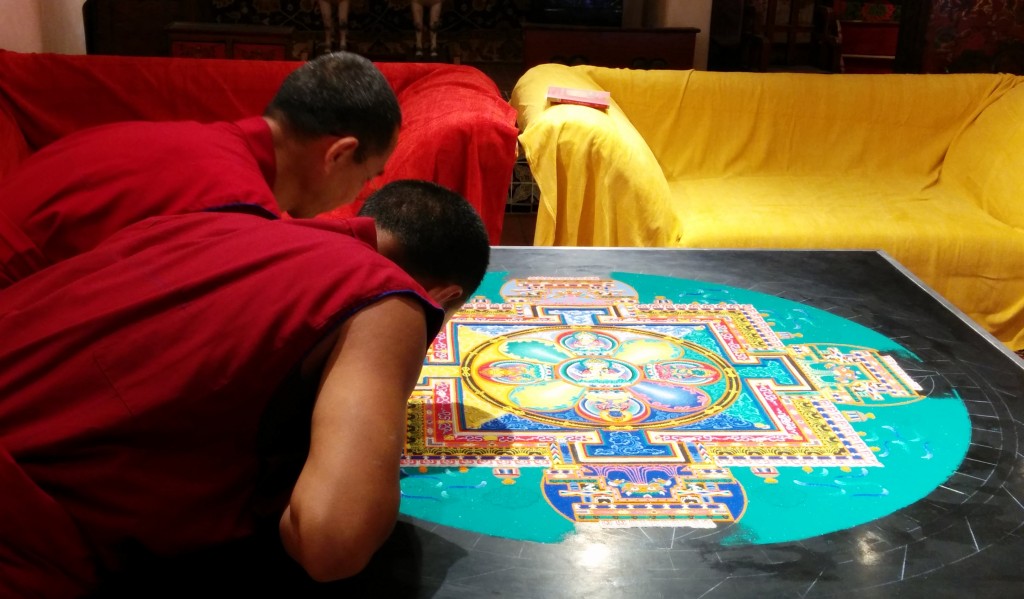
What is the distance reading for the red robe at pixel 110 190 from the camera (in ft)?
5.84

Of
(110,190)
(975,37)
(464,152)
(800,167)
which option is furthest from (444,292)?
(975,37)

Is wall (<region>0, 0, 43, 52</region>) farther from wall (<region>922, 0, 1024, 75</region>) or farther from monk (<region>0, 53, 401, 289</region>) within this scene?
wall (<region>922, 0, 1024, 75</region>)

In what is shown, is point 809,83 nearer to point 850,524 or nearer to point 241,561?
point 850,524

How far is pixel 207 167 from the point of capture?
1832 mm

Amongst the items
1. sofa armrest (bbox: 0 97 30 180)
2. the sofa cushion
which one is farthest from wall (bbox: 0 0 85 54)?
the sofa cushion

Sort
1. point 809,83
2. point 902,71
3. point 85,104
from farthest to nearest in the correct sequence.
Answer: point 902,71 → point 809,83 → point 85,104

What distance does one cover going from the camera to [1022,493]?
4.23 feet

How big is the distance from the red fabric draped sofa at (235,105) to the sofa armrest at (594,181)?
0.12 metres

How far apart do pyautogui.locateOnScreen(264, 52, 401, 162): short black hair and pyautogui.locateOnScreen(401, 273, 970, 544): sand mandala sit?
361 mm

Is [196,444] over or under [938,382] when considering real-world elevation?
over

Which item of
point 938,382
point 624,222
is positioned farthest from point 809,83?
point 938,382

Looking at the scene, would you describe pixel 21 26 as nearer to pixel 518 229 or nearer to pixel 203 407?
pixel 518 229

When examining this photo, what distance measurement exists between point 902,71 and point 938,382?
3.45 meters

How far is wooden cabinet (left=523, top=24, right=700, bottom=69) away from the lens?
17.8 ft
